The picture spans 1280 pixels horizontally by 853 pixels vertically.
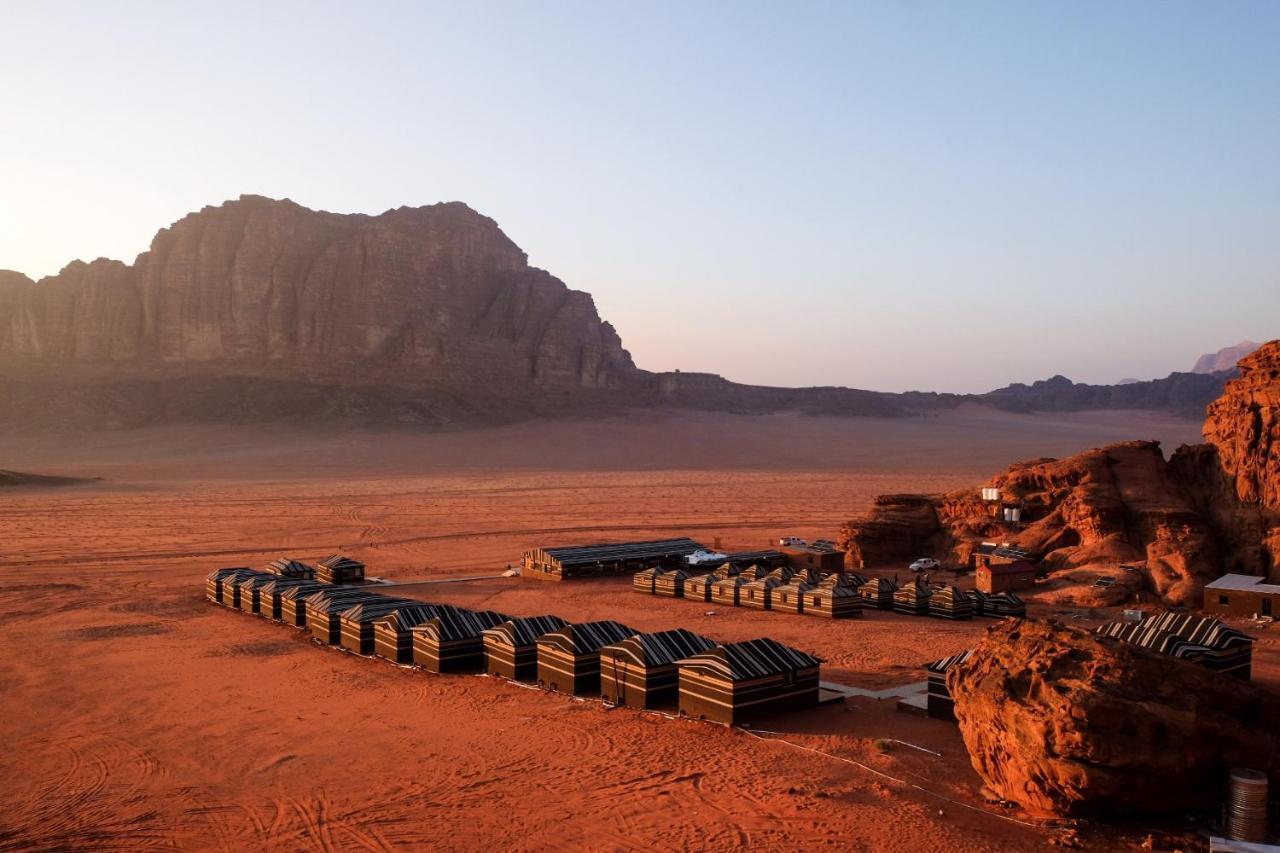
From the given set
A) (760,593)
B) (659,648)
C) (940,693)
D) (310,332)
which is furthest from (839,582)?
(310,332)

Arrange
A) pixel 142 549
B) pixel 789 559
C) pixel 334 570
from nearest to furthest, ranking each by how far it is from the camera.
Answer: pixel 334 570
pixel 789 559
pixel 142 549

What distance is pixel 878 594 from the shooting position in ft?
75.8

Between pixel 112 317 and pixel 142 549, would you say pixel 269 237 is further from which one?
pixel 142 549

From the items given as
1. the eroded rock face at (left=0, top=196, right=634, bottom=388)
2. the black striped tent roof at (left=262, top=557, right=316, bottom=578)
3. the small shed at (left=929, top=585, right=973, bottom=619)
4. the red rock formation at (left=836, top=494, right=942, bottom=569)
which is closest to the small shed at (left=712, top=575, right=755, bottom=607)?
the small shed at (left=929, top=585, right=973, bottom=619)

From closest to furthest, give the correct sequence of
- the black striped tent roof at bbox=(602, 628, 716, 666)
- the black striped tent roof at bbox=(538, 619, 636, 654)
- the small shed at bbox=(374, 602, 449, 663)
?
the black striped tent roof at bbox=(602, 628, 716, 666), the black striped tent roof at bbox=(538, 619, 636, 654), the small shed at bbox=(374, 602, 449, 663)

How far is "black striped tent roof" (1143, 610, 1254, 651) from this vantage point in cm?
1401

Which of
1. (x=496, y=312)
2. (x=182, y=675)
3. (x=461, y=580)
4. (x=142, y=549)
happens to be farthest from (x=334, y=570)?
(x=496, y=312)

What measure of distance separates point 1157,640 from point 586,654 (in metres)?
8.91

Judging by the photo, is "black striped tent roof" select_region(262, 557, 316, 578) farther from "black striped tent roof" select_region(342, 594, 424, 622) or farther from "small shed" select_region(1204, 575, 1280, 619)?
"small shed" select_region(1204, 575, 1280, 619)

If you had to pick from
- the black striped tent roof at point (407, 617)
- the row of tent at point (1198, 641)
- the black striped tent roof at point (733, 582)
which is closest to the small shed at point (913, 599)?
the black striped tent roof at point (733, 582)

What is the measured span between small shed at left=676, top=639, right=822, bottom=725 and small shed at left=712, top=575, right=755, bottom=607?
9567mm

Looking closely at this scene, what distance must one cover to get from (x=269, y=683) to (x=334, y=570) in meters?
10.9

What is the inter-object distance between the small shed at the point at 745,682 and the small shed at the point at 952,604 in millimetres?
9211

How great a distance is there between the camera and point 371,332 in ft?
356
